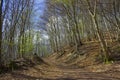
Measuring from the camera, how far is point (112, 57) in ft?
73.2

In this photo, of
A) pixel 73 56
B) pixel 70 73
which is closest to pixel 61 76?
pixel 70 73

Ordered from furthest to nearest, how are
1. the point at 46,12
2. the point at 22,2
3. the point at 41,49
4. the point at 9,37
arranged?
the point at 41,49
the point at 46,12
the point at 22,2
the point at 9,37

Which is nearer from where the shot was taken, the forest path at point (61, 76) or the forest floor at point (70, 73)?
the forest path at point (61, 76)

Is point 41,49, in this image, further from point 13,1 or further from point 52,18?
point 13,1

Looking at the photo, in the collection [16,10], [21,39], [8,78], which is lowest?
[8,78]

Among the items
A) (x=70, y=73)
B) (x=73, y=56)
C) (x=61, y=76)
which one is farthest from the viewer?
(x=73, y=56)

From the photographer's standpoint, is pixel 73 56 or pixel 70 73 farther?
pixel 73 56

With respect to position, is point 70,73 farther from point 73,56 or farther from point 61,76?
point 73,56

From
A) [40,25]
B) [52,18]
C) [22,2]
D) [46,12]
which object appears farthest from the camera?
[40,25]

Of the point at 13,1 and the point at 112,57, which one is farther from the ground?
the point at 13,1

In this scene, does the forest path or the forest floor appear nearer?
the forest path

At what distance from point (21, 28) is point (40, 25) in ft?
94.2

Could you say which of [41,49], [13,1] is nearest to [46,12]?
[13,1]

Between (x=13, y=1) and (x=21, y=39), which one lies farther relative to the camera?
(x=21, y=39)
